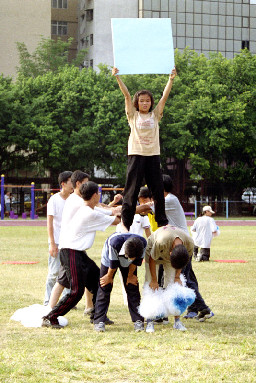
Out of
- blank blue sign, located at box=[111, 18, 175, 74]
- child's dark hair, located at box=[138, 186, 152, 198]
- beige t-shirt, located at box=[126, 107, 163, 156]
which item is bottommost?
child's dark hair, located at box=[138, 186, 152, 198]

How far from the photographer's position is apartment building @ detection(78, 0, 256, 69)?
6606 centimetres

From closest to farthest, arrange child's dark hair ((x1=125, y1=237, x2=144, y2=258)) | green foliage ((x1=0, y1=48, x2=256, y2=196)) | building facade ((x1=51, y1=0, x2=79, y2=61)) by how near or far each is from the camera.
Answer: child's dark hair ((x1=125, y1=237, x2=144, y2=258)), green foliage ((x1=0, y1=48, x2=256, y2=196)), building facade ((x1=51, y1=0, x2=79, y2=61))

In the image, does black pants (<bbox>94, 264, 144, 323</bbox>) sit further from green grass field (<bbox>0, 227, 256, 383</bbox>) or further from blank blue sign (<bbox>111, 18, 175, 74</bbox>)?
blank blue sign (<bbox>111, 18, 175, 74</bbox>)

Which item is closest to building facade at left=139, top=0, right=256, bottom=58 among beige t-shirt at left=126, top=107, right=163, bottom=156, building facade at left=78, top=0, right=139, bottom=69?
building facade at left=78, top=0, right=139, bottom=69

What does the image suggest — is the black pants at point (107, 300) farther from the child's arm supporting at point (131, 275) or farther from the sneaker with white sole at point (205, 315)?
the sneaker with white sole at point (205, 315)

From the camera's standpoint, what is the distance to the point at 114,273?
25.6ft

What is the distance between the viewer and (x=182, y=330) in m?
7.66

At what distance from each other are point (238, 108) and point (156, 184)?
128 ft

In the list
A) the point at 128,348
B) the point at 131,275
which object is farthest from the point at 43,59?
the point at 128,348

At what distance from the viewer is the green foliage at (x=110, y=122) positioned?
43.9 metres

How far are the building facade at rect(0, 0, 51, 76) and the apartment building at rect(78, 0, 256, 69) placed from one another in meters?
4.67

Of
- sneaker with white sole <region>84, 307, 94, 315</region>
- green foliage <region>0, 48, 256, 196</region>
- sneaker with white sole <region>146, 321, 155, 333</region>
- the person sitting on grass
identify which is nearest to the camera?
sneaker with white sole <region>146, 321, 155, 333</region>

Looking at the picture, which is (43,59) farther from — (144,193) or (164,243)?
(164,243)

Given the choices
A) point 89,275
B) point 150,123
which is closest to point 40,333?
point 89,275
